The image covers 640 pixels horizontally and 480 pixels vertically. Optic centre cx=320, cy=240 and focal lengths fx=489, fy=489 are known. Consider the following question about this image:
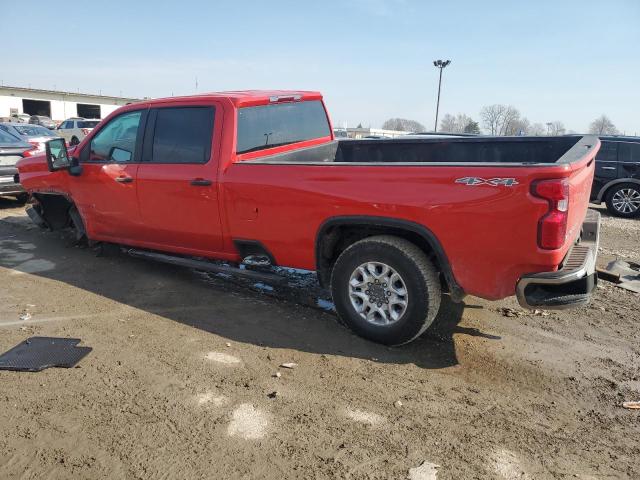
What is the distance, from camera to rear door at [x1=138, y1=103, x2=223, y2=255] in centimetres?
448

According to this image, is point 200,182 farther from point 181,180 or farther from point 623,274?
point 623,274

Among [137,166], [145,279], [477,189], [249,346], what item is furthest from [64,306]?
[477,189]

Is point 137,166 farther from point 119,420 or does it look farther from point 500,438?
point 500,438

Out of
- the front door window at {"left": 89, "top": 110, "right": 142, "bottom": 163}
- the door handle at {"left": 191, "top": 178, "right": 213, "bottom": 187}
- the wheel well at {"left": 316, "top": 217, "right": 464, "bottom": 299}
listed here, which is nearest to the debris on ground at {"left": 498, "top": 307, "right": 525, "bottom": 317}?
the wheel well at {"left": 316, "top": 217, "right": 464, "bottom": 299}

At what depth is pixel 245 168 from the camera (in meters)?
4.20

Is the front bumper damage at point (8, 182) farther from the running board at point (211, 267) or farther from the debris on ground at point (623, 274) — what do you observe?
the debris on ground at point (623, 274)

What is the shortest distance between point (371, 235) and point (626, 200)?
363 inches

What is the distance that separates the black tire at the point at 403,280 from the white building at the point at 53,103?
58493 millimetres

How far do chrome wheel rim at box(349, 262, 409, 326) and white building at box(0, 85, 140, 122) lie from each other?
2306 inches

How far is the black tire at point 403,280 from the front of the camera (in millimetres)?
3490

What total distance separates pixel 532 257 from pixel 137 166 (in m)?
3.85

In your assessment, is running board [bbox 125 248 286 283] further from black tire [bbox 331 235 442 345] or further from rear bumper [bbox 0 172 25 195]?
rear bumper [bbox 0 172 25 195]

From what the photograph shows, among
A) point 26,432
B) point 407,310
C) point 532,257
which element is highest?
point 532,257

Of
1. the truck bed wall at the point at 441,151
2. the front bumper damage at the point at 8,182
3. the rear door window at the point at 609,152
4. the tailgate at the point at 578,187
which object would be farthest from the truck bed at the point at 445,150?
the rear door window at the point at 609,152
